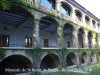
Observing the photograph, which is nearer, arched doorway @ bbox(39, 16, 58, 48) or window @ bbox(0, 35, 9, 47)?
window @ bbox(0, 35, 9, 47)

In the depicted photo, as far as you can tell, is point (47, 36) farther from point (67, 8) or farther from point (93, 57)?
point (93, 57)

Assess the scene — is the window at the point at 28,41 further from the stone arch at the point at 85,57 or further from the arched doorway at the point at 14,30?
the stone arch at the point at 85,57

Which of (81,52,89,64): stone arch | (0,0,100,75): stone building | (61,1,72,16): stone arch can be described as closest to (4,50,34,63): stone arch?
(0,0,100,75): stone building

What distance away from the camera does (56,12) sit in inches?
587

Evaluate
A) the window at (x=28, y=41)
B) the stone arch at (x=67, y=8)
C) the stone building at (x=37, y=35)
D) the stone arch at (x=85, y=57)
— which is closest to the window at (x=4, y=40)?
the stone building at (x=37, y=35)

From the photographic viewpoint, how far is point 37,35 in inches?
462

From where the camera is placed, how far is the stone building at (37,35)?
1091 cm

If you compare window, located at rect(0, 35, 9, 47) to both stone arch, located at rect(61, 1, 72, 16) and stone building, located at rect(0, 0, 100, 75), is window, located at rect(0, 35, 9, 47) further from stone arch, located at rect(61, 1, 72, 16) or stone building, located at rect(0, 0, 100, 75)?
stone arch, located at rect(61, 1, 72, 16)

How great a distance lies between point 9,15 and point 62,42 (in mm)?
6908

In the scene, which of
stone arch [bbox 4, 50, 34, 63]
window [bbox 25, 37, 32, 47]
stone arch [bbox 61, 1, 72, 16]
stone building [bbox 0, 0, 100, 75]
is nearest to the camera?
stone arch [bbox 4, 50, 34, 63]

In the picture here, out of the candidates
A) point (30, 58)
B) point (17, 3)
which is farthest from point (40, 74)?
point (17, 3)

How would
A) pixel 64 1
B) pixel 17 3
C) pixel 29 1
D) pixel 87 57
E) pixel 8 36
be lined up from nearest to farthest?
pixel 17 3 < pixel 29 1 < pixel 8 36 < pixel 64 1 < pixel 87 57

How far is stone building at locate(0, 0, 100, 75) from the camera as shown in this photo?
10.9 metres

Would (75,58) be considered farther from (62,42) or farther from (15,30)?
(15,30)
